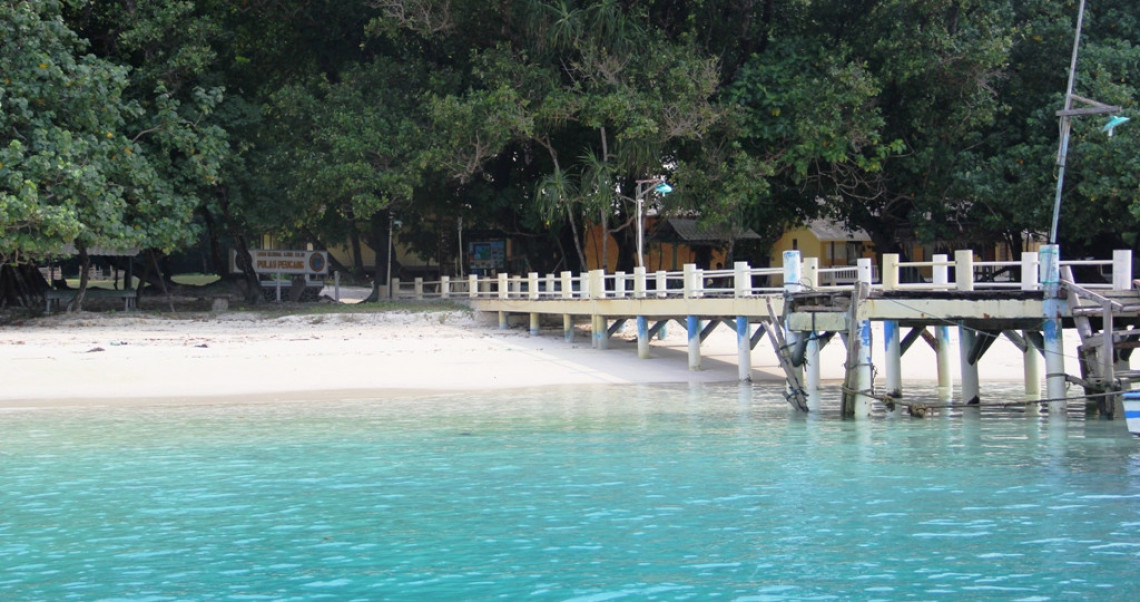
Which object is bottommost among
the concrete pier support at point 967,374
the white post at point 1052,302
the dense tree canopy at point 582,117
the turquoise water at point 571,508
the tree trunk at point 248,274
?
the turquoise water at point 571,508

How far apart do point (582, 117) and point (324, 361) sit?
12697 millimetres

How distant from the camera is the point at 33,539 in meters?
11.5

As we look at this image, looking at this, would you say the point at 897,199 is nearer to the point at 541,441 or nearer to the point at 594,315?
the point at 594,315

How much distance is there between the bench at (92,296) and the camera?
132 feet

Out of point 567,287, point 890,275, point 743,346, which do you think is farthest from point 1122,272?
point 567,287

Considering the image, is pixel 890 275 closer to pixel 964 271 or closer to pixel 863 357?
pixel 964 271

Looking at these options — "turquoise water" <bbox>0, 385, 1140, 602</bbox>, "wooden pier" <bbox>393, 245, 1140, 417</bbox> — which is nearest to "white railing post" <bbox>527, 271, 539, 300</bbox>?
"wooden pier" <bbox>393, 245, 1140, 417</bbox>

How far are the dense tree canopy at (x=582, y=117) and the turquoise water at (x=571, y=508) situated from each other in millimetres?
16615

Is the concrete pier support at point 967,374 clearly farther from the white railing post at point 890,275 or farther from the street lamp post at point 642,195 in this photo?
the street lamp post at point 642,195

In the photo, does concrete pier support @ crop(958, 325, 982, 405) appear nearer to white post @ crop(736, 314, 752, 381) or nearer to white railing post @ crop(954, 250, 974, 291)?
white railing post @ crop(954, 250, 974, 291)

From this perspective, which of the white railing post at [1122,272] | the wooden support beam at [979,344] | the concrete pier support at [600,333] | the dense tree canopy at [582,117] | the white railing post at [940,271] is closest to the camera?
the white railing post at [1122,272]

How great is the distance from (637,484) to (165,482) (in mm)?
5626

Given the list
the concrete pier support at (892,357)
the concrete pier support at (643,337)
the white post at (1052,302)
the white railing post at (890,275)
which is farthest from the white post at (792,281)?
the concrete pier support at (643,337)

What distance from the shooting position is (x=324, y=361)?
27172 mm
